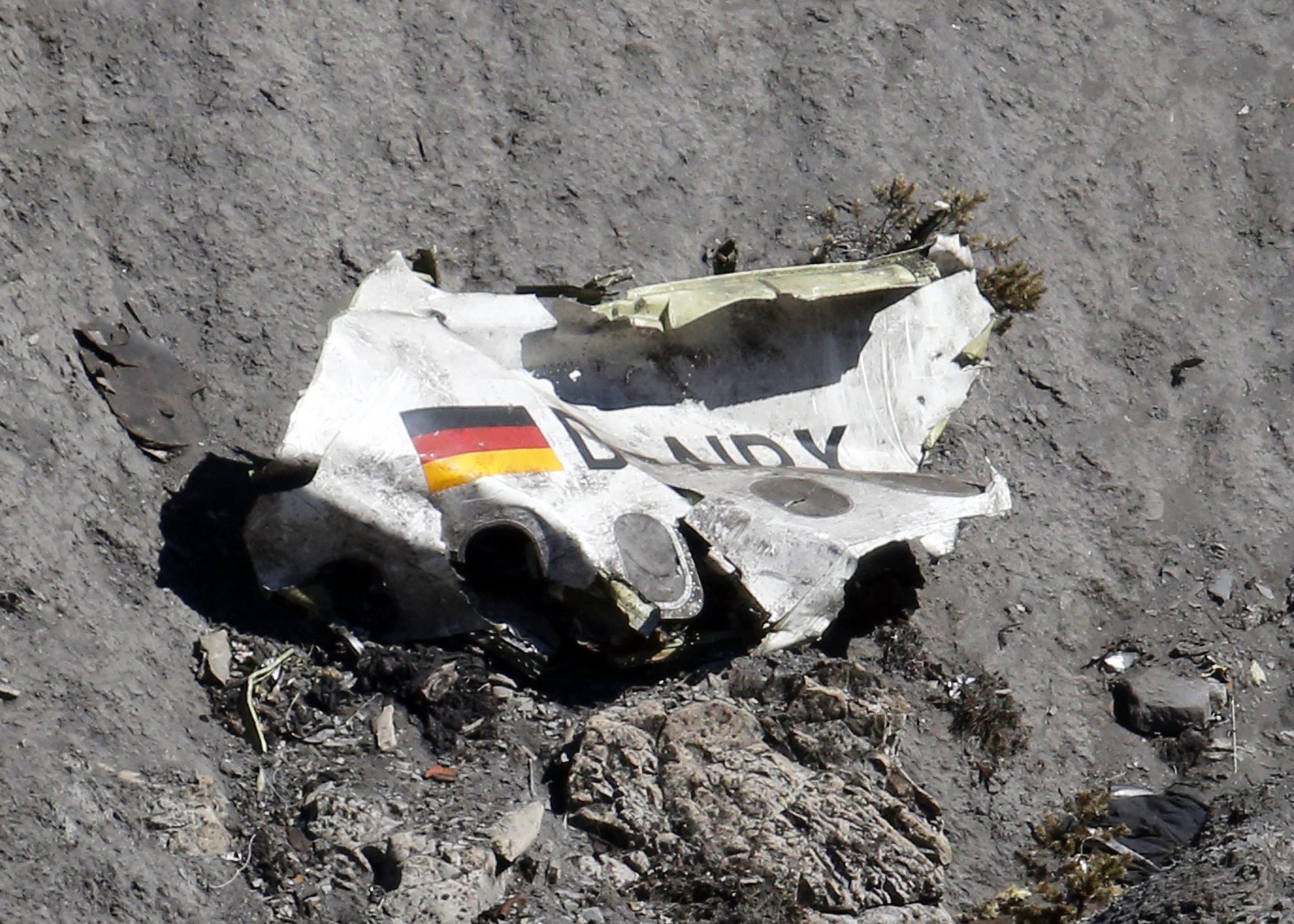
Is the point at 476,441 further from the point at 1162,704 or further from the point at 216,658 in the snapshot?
the point at 1162,704

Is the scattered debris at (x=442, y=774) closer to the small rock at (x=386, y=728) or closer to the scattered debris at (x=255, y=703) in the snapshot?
the small rock at (x=386, y=728)

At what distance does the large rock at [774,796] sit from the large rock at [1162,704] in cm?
119

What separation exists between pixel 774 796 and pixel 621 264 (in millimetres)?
2384

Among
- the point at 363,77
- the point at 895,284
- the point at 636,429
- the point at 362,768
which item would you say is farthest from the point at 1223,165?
the point at 362,768

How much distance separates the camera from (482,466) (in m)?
4.12

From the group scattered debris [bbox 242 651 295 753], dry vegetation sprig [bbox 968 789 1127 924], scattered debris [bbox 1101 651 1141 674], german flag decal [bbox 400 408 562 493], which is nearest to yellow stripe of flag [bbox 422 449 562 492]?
german flag decal [bbox 400 408 562 493]

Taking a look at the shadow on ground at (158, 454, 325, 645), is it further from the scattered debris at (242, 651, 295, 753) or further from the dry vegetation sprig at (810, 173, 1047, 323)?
the dry vegetation sprig at (810, 173, 1047, 323)

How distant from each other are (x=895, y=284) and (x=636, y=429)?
1188 millimetres

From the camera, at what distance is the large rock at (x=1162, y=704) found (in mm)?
5070

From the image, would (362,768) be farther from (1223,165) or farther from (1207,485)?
(1223,165)

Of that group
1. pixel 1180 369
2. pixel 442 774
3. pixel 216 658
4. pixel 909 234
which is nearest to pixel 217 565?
pixel 216 658

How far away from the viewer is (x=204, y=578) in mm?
4098

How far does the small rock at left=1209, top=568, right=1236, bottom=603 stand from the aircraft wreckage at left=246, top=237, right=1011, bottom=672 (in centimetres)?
149

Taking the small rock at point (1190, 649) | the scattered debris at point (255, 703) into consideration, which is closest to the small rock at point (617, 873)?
the scattered debris at point (255, 703)
